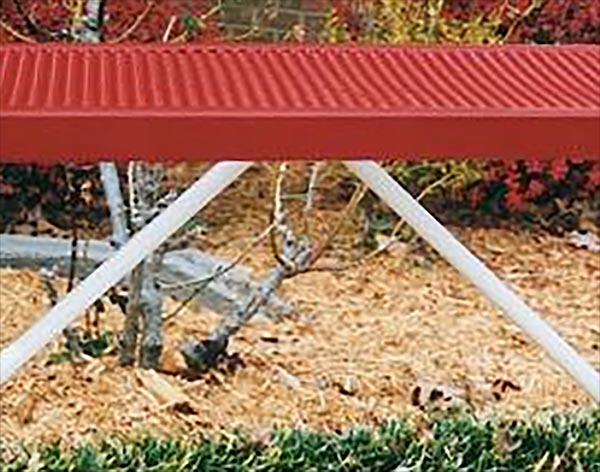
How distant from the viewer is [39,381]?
16.2ft

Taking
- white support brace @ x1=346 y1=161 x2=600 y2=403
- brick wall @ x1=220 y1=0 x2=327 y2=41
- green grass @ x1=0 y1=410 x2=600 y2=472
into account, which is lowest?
brick wall @ x1=220 y1=0 x2=327 y2=41

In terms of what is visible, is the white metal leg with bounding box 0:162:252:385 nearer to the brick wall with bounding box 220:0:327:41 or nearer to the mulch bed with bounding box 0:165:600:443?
the mulch bed with bounding box 0:165:600:443

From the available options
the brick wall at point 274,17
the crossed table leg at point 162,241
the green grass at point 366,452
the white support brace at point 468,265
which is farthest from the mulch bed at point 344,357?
the brick wall at point 274,17

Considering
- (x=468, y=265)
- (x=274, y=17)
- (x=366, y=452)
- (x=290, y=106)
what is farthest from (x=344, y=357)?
(x=274, y=17)

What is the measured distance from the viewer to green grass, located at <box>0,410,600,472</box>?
159 inches

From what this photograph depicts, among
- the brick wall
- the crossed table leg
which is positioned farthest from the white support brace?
the brick wall

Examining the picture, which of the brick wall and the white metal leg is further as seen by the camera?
the brick wall

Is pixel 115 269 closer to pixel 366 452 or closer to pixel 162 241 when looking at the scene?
pixel 162 241

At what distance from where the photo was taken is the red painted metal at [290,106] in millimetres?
2775

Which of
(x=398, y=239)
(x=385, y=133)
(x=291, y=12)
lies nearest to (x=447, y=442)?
(x=385, y=133)

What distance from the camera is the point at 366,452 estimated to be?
4215 millimetres

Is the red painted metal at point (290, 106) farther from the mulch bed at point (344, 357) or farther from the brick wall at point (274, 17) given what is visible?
the brick wall at point (274, 17)

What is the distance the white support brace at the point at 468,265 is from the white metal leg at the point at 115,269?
0.27 meters

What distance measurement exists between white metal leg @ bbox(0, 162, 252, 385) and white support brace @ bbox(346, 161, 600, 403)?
0.27m
